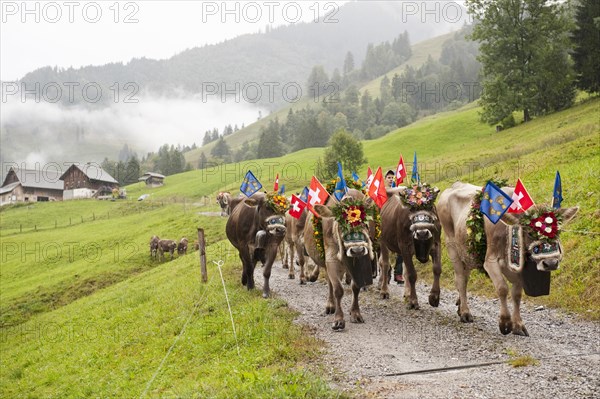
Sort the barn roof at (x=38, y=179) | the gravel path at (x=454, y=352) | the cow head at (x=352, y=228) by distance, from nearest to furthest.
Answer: the gravel path at (x=454, y=352) < the cow head at (x=352, y=228) < the barn roof at (x=38, y=179)

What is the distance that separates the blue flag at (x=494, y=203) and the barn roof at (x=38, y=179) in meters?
109

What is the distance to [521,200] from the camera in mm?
9336

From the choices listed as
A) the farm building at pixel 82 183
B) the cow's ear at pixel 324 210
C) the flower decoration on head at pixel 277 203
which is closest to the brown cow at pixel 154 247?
the flower decoration on head at pixel 277 203

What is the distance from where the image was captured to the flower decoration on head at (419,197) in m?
11.9

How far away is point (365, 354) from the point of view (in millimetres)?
9289

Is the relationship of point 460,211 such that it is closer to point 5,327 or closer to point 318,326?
point 318,326

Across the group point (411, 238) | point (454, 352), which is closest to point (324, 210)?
point (411, 238)

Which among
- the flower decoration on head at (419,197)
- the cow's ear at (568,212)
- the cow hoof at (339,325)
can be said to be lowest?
the cow hoof at (339,325)

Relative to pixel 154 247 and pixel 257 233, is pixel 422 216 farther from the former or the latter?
pixel 154 247

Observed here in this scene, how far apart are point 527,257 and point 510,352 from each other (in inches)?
67.9

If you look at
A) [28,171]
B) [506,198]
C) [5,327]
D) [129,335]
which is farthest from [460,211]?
[28,171]

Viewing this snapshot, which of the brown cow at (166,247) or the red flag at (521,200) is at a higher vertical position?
the red flag at (521,200)

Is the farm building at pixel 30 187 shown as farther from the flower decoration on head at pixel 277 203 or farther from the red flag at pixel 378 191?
the red flag at pixel 378 191

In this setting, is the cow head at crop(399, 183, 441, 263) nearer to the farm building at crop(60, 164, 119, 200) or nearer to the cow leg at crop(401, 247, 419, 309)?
the cow leg at crop(401, 247, 419, 309)
